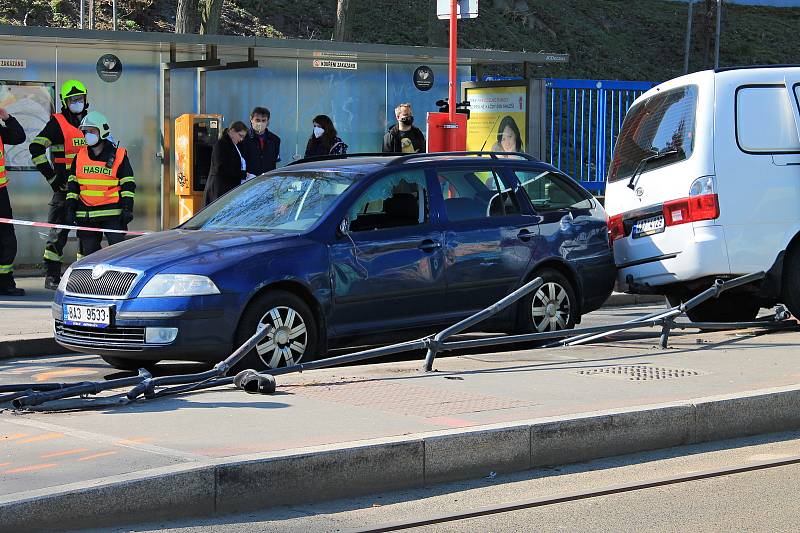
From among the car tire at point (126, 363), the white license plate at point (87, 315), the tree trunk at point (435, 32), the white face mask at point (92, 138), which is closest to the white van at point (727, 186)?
the car tire at point (126, 363)

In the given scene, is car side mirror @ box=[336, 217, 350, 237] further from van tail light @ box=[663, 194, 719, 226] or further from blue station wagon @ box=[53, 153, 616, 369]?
van tail light @ box=[663, 194, 719, 226]

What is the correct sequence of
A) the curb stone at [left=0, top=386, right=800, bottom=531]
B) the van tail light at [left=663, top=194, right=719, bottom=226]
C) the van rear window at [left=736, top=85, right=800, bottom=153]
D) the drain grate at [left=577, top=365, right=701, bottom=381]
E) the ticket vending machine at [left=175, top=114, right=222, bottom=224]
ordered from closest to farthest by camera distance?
the curb stone at [left=0, top=386, right=800, bottom=531] → the drain grate at [left=577, top=365, right=701, bottom=381] → the van tail light at [left=663, top=194, right=719, bottom=226] → the van rear window at [left=736, top=85, right=800, bottom=153] → the ticket vending machine at [left=175, top=114, right=222, bottom=224]

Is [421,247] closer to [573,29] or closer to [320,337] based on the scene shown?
[320,337]

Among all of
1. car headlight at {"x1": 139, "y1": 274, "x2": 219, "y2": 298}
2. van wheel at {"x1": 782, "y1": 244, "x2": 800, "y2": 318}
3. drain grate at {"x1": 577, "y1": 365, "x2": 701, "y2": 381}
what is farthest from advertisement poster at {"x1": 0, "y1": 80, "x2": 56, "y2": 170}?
drain grate at {"x1": 577, "y1": 365, "x2": 701, "y2": 381}

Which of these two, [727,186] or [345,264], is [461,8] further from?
[345,264]

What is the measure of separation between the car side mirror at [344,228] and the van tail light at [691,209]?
293 centimetres

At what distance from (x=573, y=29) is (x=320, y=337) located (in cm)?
3631

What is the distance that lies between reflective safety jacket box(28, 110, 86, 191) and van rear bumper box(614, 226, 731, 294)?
7.13 metres

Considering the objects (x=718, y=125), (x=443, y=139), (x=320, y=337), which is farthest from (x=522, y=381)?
(x=443, y=139)

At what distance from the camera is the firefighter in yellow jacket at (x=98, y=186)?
14781 millimetres

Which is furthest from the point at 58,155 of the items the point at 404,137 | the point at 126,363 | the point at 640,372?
the point at 640,372

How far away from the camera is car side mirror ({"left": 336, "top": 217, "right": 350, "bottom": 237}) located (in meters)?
10.1

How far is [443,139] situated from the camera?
53.6 feet

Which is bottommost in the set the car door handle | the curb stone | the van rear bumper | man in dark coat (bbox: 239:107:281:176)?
the curb stone
